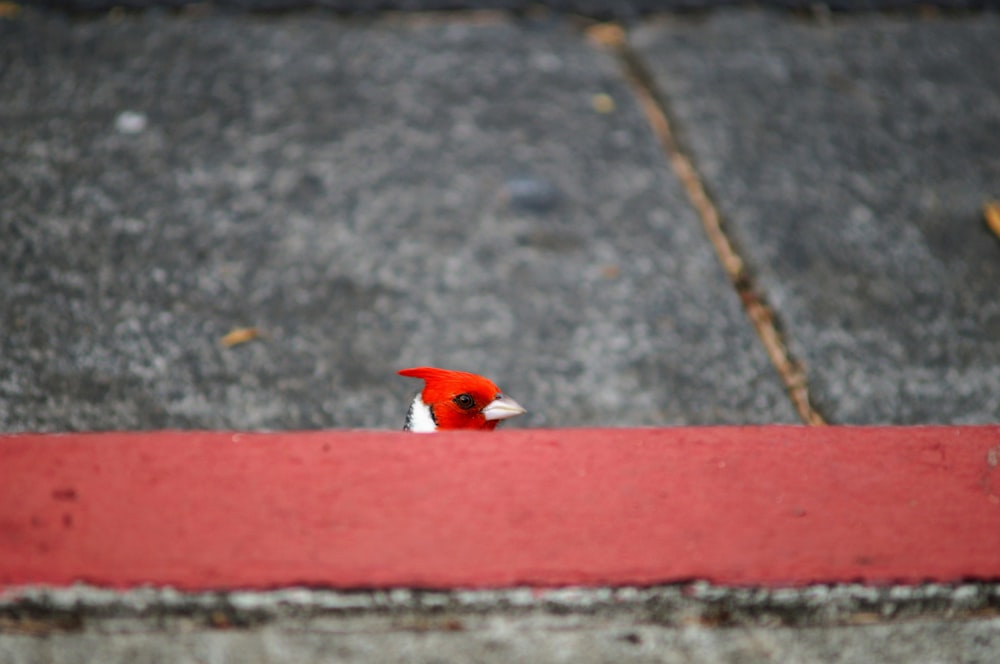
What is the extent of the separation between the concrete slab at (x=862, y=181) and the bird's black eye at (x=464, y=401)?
37.2 inches

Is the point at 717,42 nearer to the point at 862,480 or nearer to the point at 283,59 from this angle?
the point at 283,59

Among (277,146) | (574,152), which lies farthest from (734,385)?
(277,146)

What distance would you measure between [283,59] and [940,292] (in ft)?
7.83

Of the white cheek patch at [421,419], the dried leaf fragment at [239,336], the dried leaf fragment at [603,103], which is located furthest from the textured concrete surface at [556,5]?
the white cheek patch at [421,419]

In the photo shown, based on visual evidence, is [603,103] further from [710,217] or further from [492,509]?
[492,509]

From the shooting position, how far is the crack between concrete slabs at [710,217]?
2.49 metres

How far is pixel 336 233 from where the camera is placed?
9.29ft

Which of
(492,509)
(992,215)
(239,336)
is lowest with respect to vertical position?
(239,336)

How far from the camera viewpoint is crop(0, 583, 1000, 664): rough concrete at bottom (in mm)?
1354

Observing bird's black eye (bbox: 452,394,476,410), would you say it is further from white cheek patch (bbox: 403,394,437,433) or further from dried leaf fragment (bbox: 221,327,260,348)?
dried leaf fragment (bbox: 221,327,260,348)

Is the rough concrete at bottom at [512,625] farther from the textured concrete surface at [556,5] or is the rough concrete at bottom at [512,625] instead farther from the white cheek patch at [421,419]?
the textured concrete surface at [556,5]

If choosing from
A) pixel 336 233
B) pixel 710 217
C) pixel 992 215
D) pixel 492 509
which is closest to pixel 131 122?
pixel 336 233

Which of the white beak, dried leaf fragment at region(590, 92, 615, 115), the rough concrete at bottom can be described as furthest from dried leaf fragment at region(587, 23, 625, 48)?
the rough concrete at bottom

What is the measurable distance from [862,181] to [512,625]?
7.60 ft
